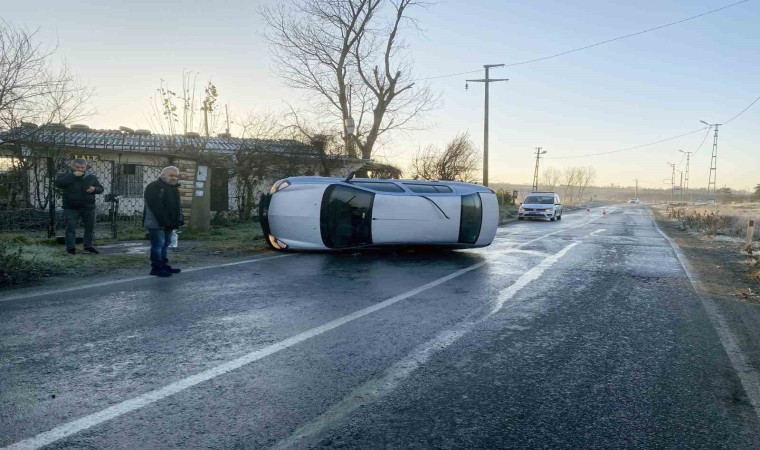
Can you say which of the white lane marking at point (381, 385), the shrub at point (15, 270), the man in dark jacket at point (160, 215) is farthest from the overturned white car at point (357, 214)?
the white lane marking at point (381, 385)

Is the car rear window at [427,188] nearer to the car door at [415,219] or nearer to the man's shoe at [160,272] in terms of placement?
the car door at [415,219]

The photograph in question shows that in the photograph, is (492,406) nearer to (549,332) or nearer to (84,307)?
(549,332)

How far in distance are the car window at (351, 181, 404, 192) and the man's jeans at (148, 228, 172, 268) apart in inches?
158

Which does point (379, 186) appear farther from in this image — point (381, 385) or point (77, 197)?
point (381, 385)

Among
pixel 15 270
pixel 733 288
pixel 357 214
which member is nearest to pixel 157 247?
pixel 15 270

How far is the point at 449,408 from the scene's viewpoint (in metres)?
3.33

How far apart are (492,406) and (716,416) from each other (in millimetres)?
1433

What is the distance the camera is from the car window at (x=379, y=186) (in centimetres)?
1076

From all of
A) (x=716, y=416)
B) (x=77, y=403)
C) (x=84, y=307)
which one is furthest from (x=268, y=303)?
(x=716, y=416)

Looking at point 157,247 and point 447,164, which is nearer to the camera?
point 157,247

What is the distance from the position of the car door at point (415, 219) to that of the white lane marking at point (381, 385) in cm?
464

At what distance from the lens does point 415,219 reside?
10703 millimetres

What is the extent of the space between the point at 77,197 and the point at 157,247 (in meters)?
2.93

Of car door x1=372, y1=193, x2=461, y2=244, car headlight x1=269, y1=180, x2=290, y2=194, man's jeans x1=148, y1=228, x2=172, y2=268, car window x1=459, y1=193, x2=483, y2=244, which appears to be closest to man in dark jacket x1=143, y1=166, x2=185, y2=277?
man's jeans x1=148, y1=228, x2=172, y2=268
